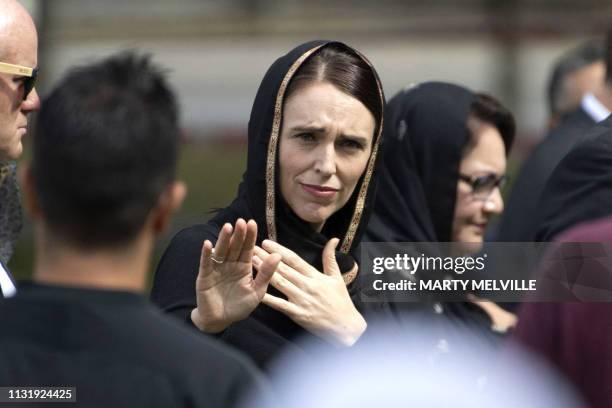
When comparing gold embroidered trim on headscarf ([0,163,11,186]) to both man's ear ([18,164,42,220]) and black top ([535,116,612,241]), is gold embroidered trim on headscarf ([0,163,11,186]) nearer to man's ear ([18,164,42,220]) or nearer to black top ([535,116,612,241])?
man's ear ([18,164,42,220])

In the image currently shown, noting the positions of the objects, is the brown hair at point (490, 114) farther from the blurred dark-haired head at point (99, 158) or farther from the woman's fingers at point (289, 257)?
the blurred dark-haired head at point (99, 158)

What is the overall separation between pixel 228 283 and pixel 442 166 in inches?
60.5

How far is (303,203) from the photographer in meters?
3.21

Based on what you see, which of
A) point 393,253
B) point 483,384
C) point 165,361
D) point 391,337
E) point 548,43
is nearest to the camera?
point 165,361

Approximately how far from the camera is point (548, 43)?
20109mm

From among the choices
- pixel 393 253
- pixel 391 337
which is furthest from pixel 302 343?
pixel 393 253

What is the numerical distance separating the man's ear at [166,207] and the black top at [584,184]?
169cm

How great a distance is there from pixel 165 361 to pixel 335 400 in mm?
284

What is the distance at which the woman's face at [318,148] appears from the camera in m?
3.22

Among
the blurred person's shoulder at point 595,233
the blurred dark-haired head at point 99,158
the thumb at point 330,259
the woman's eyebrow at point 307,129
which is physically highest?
the blurred dark-haired head at point 99,158

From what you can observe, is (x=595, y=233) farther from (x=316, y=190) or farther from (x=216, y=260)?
(x=316, y=190)

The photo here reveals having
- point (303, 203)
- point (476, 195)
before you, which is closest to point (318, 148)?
point (303, 203)

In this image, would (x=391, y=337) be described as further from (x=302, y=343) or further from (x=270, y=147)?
(x=270, y=147)

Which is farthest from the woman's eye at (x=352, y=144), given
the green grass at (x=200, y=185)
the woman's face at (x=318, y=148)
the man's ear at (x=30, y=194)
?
the green grass at (x=200, y=185)
